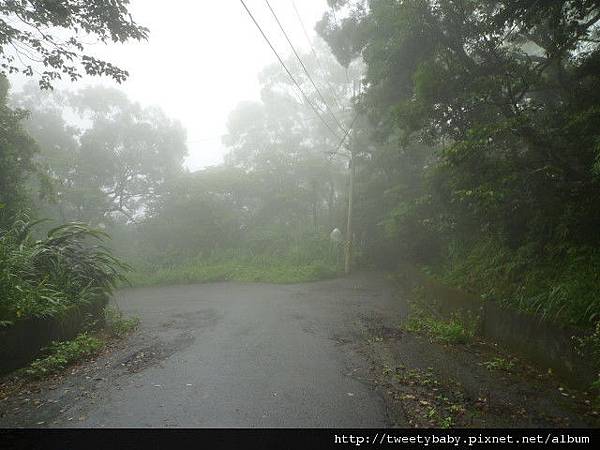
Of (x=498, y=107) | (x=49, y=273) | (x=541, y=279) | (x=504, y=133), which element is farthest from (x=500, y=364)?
(x=49, y=273)

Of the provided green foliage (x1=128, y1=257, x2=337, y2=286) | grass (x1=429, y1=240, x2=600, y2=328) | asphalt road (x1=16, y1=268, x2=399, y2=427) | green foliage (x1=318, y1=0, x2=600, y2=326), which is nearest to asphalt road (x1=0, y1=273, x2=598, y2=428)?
asphalt road (x1=16, y1=268, x2=399, y2=427)

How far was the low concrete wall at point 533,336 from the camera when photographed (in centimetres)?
432

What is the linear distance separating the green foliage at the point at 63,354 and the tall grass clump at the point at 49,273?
0.50 m

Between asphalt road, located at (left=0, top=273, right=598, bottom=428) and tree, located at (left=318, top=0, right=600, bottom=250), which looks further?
tree, located at (left=318, top=0, right=600, bottom=250)

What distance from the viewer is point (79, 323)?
6375 mm

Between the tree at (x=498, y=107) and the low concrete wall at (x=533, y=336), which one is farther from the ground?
the tree at (x=498, y=107)

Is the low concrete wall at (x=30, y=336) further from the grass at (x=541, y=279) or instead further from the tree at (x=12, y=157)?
the grass at (x=541, y=279)

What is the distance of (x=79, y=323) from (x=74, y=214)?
71.5 feet

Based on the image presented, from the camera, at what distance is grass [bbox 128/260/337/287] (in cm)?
1677

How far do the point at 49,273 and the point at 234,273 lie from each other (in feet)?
38.3

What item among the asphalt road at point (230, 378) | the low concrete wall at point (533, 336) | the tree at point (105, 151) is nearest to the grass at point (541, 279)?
the low concrete wall at point (533, 336)

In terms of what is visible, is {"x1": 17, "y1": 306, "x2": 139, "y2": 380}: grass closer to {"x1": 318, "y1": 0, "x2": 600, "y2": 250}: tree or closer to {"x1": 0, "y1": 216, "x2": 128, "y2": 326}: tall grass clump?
{"x1": 0, "y1": 216, "x2": 128, "y2": 326}: tall grass clump

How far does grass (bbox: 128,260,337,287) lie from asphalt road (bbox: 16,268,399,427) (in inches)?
303

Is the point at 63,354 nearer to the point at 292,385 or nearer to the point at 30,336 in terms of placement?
the point at 30,336
